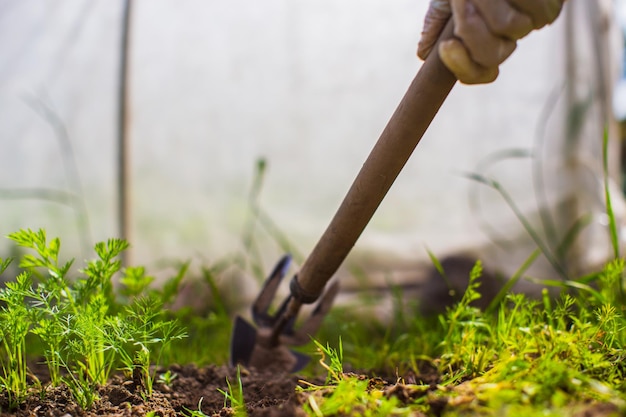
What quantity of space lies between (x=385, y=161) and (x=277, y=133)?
61.4 inches

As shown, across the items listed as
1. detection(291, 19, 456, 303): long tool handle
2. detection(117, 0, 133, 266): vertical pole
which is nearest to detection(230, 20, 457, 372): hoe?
detection(291, 19, 456, 303): long tool handle

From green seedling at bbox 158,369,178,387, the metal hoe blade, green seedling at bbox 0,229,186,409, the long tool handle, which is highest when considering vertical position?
the long tool handle

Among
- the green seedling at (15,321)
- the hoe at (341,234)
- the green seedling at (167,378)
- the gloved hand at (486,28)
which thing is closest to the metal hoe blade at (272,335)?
the hoe at (341,234)

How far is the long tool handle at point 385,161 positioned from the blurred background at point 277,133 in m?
1.13

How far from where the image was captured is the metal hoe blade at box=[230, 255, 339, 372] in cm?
131

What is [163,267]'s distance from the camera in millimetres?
2223

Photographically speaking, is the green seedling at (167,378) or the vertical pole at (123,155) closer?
the green seedling at (167,378)

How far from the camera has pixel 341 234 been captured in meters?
1.01

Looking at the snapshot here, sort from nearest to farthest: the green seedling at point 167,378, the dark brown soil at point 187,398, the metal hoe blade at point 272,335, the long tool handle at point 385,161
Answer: the dark brown soil at point 187,398, the long tool handle at point 385,161, the green seedling at point 167,378, the metal hoe blade at point 272,335

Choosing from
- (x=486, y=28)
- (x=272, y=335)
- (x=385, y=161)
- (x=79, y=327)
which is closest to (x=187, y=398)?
(x=79, y=327)

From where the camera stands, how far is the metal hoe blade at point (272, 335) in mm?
1311

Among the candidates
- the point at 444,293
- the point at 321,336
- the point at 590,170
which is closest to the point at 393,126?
the point at 321,336

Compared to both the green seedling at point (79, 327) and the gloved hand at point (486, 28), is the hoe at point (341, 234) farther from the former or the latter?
the green seedling at point (79, 327)

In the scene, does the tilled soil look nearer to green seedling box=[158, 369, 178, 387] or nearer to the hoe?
green seedling box=[158, 369, 178, 387]
